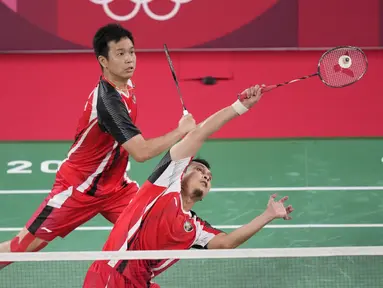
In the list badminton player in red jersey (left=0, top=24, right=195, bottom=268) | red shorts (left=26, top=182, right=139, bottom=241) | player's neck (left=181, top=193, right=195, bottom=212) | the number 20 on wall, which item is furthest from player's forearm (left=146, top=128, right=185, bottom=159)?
the number 20 on wall

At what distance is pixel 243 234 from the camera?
5.16 meters

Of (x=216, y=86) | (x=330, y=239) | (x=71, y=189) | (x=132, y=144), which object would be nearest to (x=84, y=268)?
(x=71, y=189)

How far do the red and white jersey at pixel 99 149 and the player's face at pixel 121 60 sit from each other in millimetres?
99

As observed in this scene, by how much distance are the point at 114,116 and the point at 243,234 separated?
114cm

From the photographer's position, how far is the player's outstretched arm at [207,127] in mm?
5051

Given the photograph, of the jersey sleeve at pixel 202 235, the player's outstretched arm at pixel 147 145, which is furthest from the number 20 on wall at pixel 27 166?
the jersey sleeve at pixel 202 235

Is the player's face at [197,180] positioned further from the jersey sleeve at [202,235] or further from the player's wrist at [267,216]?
the player's wrist at [267,216]

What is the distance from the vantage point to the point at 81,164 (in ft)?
19.9

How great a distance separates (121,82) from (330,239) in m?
2.46

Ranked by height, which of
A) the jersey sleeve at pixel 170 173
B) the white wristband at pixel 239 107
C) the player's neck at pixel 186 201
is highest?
the white wristband at pixel 239 107

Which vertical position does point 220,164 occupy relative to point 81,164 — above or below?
above

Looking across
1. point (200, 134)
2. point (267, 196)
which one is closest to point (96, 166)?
point (200, 134)

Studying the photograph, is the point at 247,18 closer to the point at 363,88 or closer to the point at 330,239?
the point at 363,88

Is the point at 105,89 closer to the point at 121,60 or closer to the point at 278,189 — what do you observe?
the point at 121,60
